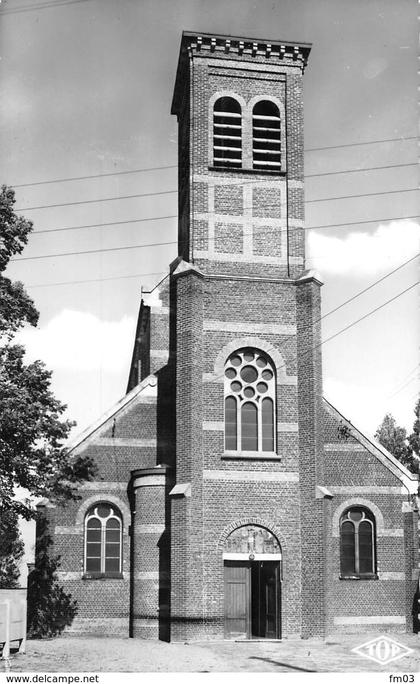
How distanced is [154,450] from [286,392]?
15.9 feet

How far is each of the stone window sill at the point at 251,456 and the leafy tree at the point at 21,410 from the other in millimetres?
5029

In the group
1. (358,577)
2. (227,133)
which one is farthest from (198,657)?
(227,133)

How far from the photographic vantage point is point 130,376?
42.3 m

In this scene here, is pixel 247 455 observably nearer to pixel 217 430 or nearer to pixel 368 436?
pixel 217 430

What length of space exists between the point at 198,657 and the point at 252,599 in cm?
470

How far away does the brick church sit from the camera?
24922mm

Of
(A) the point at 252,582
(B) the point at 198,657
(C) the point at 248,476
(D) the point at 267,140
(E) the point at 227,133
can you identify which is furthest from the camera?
(E) the point at 227,133

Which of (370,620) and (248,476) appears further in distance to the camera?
(370,620)

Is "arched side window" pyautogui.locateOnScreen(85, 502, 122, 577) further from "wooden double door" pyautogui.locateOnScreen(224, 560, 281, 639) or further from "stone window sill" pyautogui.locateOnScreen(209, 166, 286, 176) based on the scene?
"stone window sill" pyautogui.locateOnScreen(209, 166, 286, 176)

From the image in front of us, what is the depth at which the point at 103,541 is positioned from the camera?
2688cm

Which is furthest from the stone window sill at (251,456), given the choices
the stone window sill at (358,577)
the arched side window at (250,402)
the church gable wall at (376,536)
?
the stone window sill at (358,577)

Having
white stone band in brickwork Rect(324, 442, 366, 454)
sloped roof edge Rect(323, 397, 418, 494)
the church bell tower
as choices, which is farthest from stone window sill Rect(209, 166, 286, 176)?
white stone band in brickwork Rect(324, 442, 366, 454)

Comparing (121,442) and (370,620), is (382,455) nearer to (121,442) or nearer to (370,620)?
(370,620)

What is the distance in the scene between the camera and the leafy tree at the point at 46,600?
Result: 25984mm
